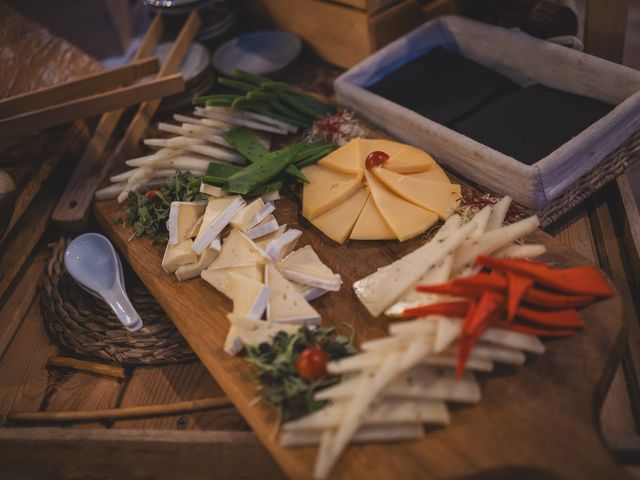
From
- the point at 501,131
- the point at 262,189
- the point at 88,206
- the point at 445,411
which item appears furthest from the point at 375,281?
the point at 88,206

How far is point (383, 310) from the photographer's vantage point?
2.05 m

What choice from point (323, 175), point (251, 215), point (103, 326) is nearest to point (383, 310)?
point (251, 215)

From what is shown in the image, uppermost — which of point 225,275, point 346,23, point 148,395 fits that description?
point 346,23

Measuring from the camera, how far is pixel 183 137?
2891mm

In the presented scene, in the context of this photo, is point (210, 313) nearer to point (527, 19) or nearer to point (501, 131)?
point (501, 131)

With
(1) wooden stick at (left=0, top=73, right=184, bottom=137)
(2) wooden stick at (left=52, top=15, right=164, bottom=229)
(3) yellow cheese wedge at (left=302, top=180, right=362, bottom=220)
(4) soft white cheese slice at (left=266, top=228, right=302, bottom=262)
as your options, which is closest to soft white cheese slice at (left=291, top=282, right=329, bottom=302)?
(4) soft white cheese slice at (left=266, top=228, right=302, bottom=262)

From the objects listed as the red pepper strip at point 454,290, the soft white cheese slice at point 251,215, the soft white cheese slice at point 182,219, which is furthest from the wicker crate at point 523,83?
the soft white cheese slice at point 182,219

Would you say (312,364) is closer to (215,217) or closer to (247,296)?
(247,296)

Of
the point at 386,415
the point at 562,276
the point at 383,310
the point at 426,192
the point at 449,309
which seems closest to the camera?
the point at 386,415

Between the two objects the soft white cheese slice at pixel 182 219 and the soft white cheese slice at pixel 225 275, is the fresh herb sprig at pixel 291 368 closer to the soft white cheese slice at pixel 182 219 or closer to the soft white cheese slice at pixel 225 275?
the soft white cheese slice at pixel 225 275

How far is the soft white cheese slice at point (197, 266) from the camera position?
2.36 metres

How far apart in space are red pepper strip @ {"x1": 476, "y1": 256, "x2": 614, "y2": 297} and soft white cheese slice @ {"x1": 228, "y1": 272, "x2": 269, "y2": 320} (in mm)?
765

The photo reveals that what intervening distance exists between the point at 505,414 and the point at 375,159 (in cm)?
126

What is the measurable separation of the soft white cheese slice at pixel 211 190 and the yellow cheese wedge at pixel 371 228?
2.18 ft
